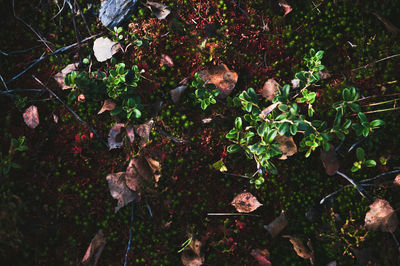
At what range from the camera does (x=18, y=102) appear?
3375 millimetres

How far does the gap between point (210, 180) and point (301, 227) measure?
1057 millimetres

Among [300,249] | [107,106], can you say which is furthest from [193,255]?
[107,106]

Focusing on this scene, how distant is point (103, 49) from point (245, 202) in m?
2.17

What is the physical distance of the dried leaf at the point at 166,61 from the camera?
348cm

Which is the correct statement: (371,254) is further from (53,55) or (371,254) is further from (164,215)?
(53,55)

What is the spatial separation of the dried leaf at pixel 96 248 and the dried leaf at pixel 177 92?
61.9 inches

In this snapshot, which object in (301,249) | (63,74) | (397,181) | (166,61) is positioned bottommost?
(301,249)

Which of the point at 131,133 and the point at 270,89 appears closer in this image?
the point at 131,133

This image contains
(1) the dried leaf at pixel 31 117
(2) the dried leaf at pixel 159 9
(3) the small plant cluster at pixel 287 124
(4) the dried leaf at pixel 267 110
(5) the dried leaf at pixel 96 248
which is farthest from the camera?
(2) the dried leaf at pixel 159 9

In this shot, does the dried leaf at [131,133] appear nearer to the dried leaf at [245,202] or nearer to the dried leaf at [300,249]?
the dried leaf at [245,202]

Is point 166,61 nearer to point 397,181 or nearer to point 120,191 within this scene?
point 120,191

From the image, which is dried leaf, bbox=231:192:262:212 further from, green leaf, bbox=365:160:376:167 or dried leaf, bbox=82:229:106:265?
dried leaf, bbox=82:229:106:265

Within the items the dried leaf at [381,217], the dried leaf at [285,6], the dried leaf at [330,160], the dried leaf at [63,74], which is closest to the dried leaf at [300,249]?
the dried leaf at [381,217]

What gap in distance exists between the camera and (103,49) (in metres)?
3.39
